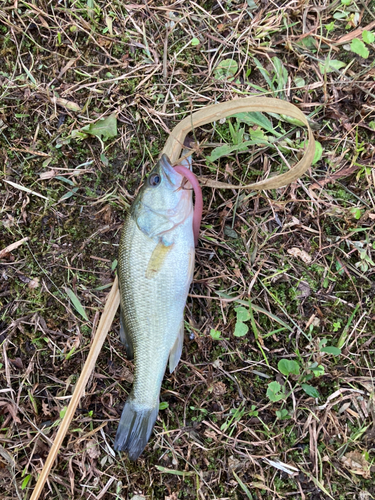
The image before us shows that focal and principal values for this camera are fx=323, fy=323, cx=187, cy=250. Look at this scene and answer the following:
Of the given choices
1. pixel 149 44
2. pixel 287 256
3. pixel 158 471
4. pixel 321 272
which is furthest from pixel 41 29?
pixel 158 471

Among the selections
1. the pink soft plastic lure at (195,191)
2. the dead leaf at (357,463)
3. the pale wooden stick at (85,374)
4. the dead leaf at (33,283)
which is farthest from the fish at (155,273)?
the dead leaf at (357,463)

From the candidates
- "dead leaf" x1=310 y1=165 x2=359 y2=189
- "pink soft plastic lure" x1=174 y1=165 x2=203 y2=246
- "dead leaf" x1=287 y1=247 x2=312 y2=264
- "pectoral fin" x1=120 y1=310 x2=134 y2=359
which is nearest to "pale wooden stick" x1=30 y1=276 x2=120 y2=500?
"pectoral fin" x1=120 y1=310 x2=134 y2=359

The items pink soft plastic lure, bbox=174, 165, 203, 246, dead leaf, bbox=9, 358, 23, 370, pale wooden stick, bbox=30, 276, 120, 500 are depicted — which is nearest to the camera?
pink soft plastic lure, bbox=174, 165, 203, 246

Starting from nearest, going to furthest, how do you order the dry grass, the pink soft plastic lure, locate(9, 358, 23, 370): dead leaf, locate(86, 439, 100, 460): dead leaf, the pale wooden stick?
the pink soft plastic lure
the pale wooden stick
the dry grass
locate(86, 439, 100, 460): dead leaf
locate(9, 358, 23, 370): dead leaf

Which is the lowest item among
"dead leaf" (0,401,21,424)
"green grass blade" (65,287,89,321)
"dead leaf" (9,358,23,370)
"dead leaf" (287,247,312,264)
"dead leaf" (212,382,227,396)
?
"dead leaf" (0,401,21,424)

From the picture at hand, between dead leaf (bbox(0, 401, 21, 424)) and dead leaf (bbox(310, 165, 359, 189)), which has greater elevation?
dead leaf (bbox(310, 165, 359, 189))

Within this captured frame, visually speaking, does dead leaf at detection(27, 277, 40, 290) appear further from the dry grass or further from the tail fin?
the tail fin
